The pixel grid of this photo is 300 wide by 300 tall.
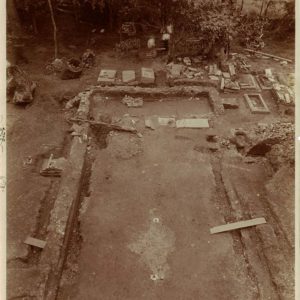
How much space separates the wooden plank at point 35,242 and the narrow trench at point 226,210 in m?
3.76

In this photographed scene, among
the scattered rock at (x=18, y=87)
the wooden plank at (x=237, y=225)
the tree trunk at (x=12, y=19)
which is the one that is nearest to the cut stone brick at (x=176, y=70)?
the scattered rock at (x=18, y=87)

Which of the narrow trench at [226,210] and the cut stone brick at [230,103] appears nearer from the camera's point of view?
the narrow trench at [226,210]

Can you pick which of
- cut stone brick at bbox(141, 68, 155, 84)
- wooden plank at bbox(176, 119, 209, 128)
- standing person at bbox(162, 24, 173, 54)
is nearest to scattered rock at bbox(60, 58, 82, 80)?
cut stone brick at bbox(141, 68, 155, 84)

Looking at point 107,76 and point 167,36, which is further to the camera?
point 167,36

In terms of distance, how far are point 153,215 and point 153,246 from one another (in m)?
0.76

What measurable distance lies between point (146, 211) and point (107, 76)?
5.83 metres

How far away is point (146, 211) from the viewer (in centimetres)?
711

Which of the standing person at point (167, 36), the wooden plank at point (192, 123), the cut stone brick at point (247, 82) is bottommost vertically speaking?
the wooden plank at point (192, 123)

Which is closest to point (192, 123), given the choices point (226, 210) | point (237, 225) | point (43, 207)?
point (226, 210)

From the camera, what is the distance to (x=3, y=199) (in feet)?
14.9

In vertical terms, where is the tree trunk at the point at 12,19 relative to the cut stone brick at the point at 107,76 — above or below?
above

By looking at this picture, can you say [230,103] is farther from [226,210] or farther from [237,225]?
[237,225]

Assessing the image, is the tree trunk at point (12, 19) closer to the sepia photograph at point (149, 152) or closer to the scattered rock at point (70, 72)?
the sepia photograph at point (149, 152)

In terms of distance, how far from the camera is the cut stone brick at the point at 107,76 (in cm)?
1105
